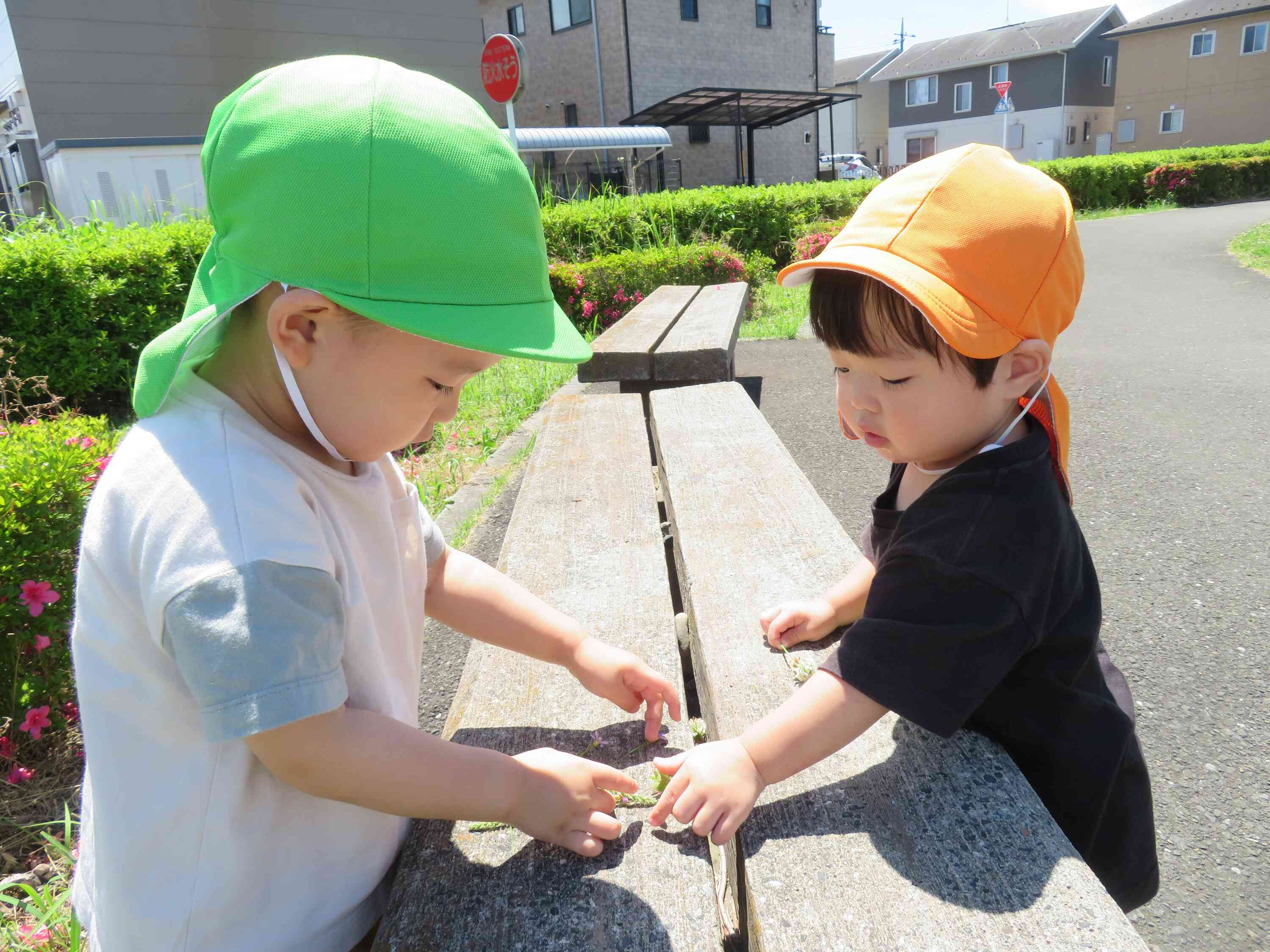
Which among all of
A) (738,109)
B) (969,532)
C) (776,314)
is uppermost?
(738,109)

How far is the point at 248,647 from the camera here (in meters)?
0.88

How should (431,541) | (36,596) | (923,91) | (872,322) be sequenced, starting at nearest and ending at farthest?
1. (872,322)
2. (431,541)
3. (36,596)
4. (923,91)

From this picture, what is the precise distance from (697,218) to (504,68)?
3.91 m

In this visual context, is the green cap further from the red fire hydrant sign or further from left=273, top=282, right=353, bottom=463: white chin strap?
the red fire hydrant sign

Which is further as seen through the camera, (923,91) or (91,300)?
(923,91)

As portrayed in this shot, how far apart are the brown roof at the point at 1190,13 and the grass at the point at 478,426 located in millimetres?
42140

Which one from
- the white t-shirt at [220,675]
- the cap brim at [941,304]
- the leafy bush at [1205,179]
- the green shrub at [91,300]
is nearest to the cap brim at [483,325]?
the white t-shirt at [220,675]

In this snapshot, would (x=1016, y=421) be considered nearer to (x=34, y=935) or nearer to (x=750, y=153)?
(x=34, y=935)

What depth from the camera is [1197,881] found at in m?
1.81

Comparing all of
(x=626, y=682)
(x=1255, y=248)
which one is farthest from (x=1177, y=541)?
(x=1255, y=248)

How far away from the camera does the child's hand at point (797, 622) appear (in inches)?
58.3

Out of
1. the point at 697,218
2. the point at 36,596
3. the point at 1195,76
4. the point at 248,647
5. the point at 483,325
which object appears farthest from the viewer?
the point at 1195,76

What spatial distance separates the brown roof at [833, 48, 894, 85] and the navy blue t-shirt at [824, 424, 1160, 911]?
2094 inches

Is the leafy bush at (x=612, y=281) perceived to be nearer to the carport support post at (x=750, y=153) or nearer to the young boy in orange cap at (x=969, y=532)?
the young boy in orange cap at (x=969, y=532)
